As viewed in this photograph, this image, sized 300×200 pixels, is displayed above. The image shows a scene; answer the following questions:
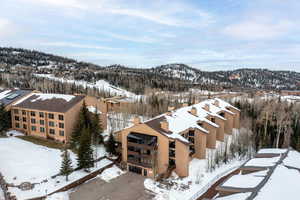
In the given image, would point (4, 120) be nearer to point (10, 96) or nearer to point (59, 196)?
point (10, 96)

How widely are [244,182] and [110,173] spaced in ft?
60.0

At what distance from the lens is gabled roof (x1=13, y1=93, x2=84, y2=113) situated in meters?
34.6

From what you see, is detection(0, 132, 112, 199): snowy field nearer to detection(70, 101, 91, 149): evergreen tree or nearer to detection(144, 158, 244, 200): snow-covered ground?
detection(70, 101, 91, 149): evergreen tree

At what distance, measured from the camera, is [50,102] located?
3641 cm

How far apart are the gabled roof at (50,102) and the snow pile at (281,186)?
3086 cm

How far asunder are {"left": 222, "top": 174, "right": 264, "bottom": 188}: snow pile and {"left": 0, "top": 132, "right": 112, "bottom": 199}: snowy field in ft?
61.8

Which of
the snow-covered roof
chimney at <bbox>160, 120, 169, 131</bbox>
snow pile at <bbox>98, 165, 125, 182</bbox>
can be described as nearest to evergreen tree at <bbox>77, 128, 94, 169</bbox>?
snow pile at <bbox>98, 165, 125, 182</bbox>

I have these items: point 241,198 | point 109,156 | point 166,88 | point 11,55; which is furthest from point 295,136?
point 11,55

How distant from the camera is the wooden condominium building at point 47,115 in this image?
33.9 meters

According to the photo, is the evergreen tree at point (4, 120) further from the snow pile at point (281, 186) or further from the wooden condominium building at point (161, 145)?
the snow pile at point (281, 186)

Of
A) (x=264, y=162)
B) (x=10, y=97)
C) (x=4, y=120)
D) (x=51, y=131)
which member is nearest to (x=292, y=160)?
(x=264, y=162)

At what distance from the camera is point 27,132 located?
121 feet

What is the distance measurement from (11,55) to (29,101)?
19885 cm

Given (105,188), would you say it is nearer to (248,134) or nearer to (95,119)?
(95,119)
